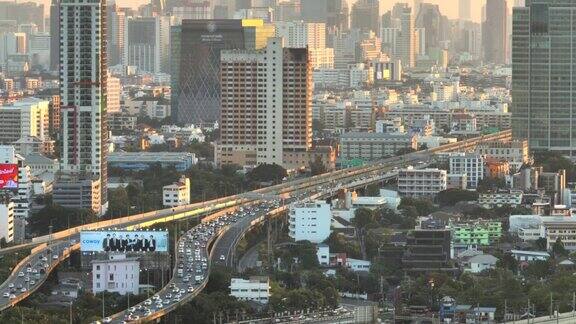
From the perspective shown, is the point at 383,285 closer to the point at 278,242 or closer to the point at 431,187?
the point at 278,242

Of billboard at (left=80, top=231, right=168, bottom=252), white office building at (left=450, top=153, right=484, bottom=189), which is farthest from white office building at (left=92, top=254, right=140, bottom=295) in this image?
white office building at (left=450, top=153, right=484, bottom=189)

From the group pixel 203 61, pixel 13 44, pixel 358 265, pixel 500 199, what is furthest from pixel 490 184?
pixel 13 44

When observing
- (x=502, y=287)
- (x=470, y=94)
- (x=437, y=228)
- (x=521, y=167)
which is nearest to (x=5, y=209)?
(x=437, y=228)

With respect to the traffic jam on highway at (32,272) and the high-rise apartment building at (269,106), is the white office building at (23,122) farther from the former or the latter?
the traffic jam on highway at (32,272)

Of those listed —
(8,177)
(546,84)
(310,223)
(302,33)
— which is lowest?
(310,223)

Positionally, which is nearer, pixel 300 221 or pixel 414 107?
pixel 300 221

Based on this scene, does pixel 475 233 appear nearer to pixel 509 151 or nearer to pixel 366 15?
pixel 509 151
